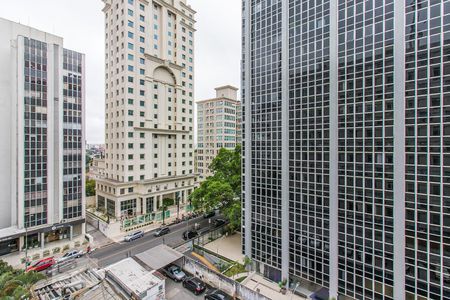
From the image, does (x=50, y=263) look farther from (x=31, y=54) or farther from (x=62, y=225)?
(x=31, y=54)

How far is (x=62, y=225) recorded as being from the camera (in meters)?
38.1

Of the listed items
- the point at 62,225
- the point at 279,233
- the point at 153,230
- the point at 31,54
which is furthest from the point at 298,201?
the point at 31,54

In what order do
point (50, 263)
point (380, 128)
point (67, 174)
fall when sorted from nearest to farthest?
point (380, 128), point (50, 263), point (67, 174)

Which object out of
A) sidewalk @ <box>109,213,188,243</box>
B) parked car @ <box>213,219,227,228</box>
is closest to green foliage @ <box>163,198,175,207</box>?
sidewalk @ <box>109,213,188,243</box>

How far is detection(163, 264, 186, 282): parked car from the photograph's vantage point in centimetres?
2846

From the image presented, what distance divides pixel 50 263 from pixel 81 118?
2421 cm

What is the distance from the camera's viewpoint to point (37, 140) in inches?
1439

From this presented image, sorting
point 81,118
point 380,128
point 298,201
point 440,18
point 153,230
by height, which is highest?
point 440,18

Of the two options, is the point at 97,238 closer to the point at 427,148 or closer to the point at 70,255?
the point at 70,255

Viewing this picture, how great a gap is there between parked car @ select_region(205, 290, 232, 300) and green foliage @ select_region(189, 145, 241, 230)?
495 inches

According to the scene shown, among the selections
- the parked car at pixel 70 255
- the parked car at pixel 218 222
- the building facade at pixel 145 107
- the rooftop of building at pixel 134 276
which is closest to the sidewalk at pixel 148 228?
the building facade at pixel 145 107

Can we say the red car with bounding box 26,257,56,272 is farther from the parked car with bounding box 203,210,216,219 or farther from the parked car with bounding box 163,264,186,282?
the parked car with bounding box 203,210,216,219

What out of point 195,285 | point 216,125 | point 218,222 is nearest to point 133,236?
point 218,222

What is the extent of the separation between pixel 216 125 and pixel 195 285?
2481 inches
